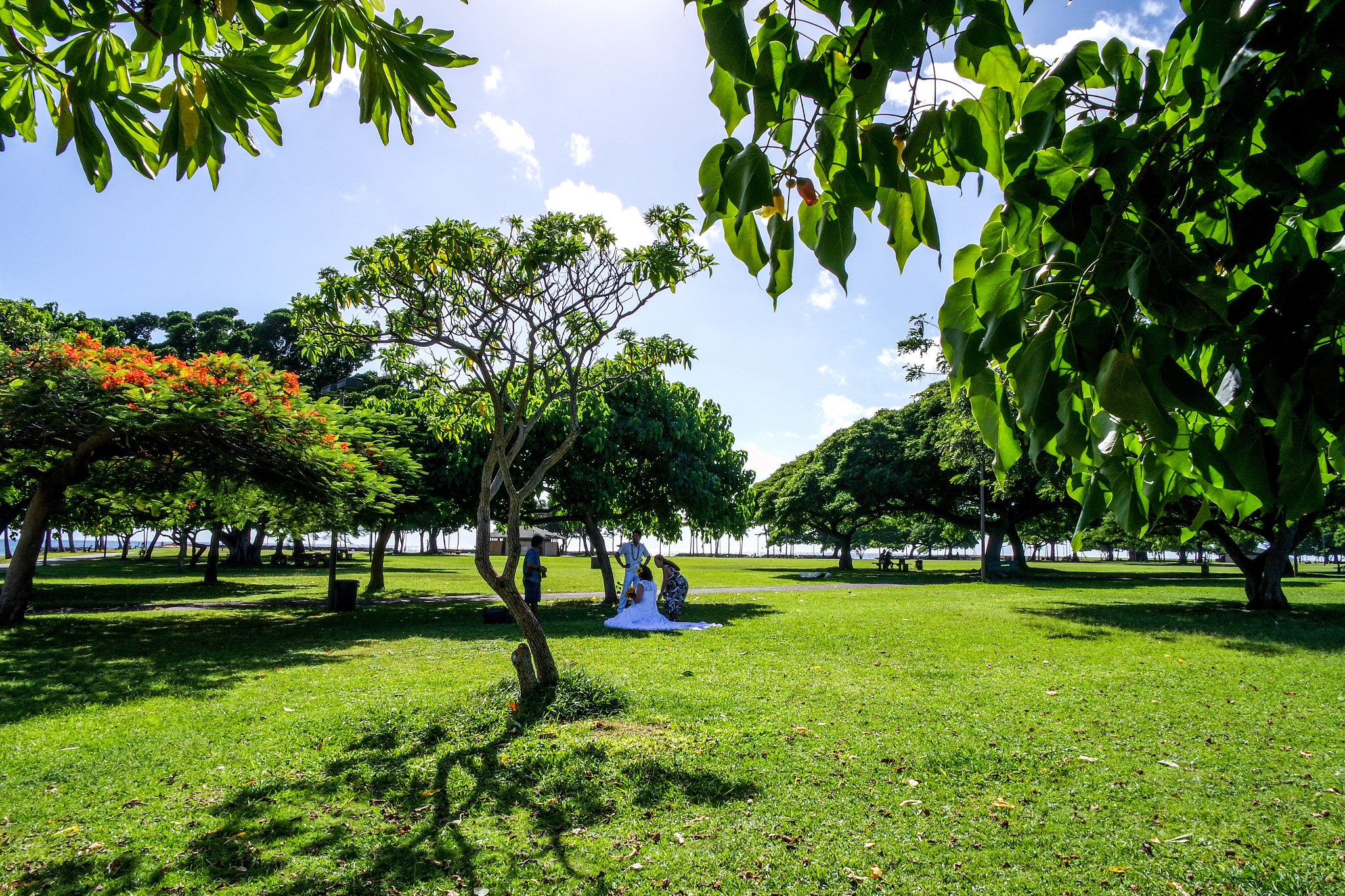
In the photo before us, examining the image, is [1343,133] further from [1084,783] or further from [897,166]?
[1084,783]

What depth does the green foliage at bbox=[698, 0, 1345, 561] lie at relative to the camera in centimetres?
118

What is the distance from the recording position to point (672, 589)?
1455 cm

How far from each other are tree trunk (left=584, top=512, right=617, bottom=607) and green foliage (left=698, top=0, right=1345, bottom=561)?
54.6 feet

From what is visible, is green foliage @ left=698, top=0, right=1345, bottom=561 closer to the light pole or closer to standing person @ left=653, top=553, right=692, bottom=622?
standing person @ left=653, top=553, right=692, bottom=622

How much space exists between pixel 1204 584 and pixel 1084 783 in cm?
3119

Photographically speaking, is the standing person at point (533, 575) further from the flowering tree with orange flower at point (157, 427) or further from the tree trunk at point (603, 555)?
the flowering tree with orange flower at point (157, 427)

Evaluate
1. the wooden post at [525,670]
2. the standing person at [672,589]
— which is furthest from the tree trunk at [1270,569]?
the wooden post at [525,670]

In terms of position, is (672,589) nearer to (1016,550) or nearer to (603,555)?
(603,555)

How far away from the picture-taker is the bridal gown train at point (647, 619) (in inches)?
534

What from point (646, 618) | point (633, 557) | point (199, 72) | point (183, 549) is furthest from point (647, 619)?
point (183, 549)

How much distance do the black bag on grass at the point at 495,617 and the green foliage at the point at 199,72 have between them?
13541 millimetres

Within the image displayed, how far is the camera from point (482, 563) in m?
6.73

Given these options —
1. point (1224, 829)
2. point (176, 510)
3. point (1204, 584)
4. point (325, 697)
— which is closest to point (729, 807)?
point (1224, 829)

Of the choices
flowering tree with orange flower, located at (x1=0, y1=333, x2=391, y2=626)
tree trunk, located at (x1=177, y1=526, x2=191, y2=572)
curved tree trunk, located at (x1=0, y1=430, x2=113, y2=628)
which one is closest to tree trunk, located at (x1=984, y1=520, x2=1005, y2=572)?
flowering tree with orange flower, located at (x1=0, y1=333, x2=391, y2=626)
